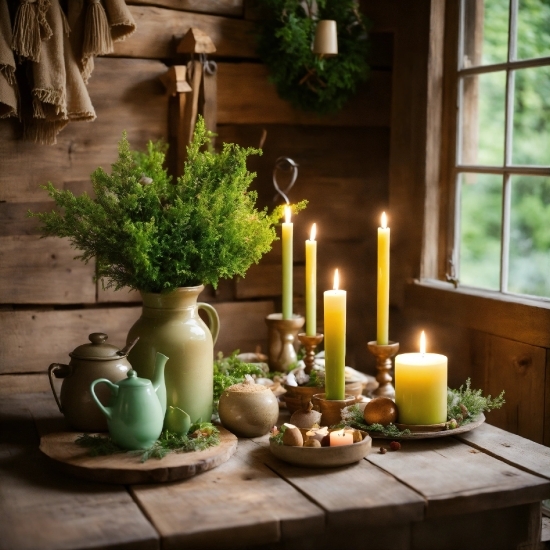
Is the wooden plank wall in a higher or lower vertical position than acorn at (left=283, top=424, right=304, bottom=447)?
higher

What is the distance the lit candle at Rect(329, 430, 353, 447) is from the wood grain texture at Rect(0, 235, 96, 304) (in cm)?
84

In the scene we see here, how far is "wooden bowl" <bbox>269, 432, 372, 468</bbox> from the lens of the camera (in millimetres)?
1392

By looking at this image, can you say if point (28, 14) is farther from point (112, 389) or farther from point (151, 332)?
point (112, 389)

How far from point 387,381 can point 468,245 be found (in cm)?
416

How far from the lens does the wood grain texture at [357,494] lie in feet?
4.05

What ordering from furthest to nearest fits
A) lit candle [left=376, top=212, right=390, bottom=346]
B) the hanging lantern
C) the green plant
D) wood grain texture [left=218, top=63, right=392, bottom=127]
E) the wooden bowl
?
wood grain texture [left=218, top=63, right=392, bottom=127] → the hanging lantern → lit candle [left=376, top=212, right=390, bottom=346] → the green plant → the wooden bowl

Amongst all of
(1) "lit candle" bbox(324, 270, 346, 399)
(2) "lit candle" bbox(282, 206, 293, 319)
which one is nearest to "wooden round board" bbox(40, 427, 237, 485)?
(1) "lit candle" bbox(324, 270, 346, 399)

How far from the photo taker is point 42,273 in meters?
2.04

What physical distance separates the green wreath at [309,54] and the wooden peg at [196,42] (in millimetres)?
160

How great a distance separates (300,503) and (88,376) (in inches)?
20.5

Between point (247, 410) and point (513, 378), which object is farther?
point (513, 378)

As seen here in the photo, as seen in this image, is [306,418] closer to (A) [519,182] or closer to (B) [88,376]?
(B) [88,376]

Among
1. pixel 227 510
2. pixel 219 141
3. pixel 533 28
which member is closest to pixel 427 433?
pixel 227 510

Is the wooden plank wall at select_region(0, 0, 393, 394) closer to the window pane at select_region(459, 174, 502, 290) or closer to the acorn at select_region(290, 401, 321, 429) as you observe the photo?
the acorn at select_region(290, 401, 321, 429)
